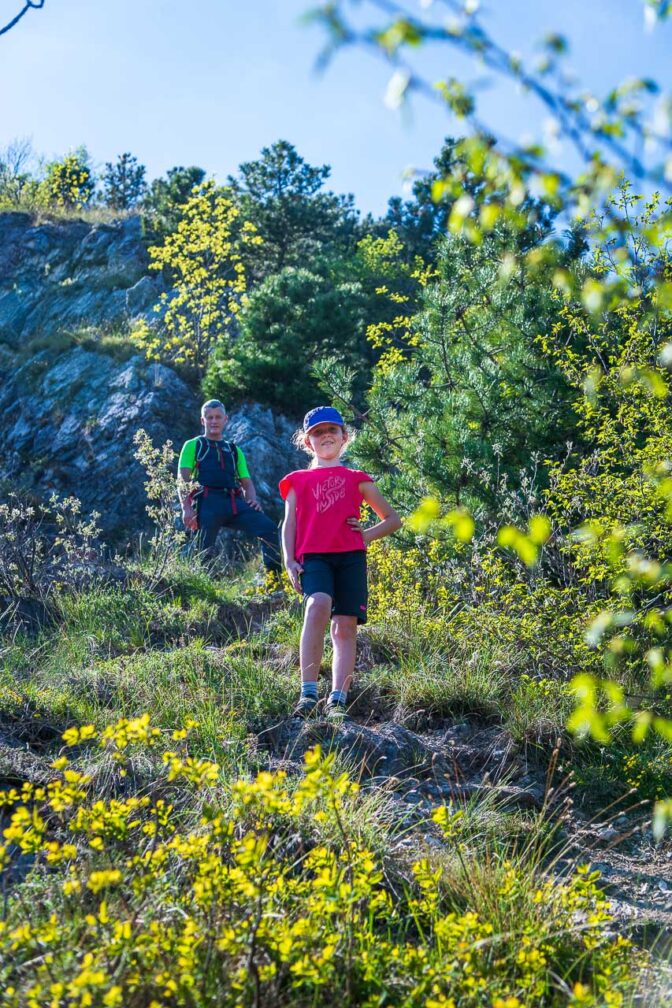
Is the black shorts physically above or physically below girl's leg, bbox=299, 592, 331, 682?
above

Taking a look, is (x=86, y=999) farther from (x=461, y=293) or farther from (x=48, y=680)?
(x=461, y=293)

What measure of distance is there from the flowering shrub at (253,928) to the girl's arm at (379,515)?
6.91ft

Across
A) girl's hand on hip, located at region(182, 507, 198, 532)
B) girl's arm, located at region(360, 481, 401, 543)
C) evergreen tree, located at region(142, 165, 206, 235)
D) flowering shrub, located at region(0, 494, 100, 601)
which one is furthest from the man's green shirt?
evergreen tree, located at region(142, 165, 206, 235)

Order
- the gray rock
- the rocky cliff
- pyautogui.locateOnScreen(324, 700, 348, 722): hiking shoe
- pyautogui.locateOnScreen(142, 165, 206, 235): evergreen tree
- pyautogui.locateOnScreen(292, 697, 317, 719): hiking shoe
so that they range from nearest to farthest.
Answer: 1. pyautogui.locateOnScreen(324, 700, 348, 722): hiking shoe
2. pyautogui.locateOnScreen(292, 697, 317, 719): hiking shoe
3. the rocky cliff
4. the gray rock
5. pyautogui.locateOnScreen(142, 165, 206, 235): evergreen tree

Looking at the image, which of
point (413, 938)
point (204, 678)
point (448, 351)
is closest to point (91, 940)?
point (413, 938)

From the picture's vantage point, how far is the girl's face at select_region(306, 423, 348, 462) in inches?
213

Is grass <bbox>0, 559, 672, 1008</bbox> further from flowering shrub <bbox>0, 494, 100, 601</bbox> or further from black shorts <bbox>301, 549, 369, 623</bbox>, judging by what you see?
flowering shrub <bbox>0, 494, 100, 601</bbox>

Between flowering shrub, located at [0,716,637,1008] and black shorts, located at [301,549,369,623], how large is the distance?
1820 mm

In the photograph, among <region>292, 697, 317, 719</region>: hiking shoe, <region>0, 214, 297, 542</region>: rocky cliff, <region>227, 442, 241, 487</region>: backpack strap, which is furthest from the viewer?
<region>0, 214, 297, 542</region>: rocky cliff

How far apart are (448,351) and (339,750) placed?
432 cm

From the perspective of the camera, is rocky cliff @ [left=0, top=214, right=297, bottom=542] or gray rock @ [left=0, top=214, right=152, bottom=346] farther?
gray rock @ [left=0, top=214, right=152, bottom=346]

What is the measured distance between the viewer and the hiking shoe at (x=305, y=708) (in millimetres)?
5043

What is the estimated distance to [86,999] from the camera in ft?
7.00

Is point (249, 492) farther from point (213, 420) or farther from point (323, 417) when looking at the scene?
point (323, 417)
